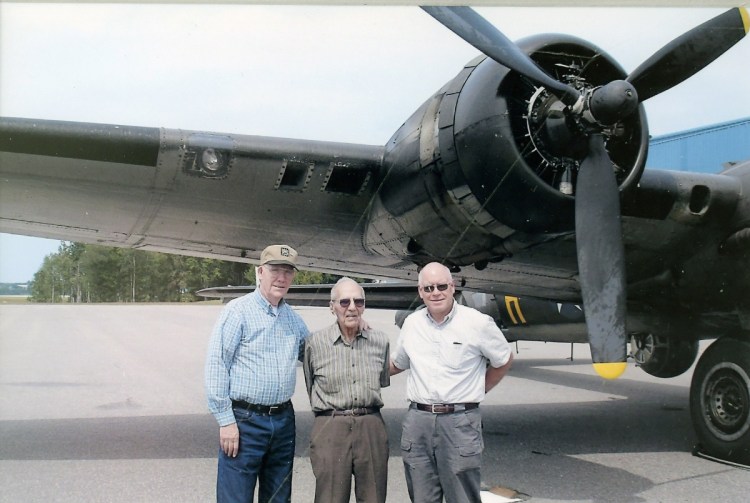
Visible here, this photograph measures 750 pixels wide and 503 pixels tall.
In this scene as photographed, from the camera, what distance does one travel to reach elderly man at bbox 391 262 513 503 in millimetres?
3414

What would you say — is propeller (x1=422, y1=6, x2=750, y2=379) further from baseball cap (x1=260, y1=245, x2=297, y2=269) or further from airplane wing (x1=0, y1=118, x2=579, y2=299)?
baseball cap (x1=260, y1=245, x2=297, y2=269)

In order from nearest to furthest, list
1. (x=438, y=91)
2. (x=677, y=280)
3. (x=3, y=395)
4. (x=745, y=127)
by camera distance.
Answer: (x=438, y=91) → (x=677, y=280) → (x=745, y=127) → (x=3, y=395)

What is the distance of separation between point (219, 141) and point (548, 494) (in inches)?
152

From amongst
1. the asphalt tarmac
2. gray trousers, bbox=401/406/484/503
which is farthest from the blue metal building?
gray trousers, bbox=401/406/484/503

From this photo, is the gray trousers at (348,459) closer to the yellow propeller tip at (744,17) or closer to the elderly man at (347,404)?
the elderly man at (347,404)

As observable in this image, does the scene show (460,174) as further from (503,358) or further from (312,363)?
(312,363)

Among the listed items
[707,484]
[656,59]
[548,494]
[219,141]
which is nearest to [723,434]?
[707,484]

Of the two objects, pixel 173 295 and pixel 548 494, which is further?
pixel 173 295

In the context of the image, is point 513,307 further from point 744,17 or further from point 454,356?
point 454,356

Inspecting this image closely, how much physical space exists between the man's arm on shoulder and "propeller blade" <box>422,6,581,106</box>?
78.3 inches

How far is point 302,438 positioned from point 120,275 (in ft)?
167

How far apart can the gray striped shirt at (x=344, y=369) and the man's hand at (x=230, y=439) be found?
0.42 metres

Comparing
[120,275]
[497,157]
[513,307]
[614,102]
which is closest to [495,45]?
[497,157]

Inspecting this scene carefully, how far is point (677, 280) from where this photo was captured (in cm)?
670
